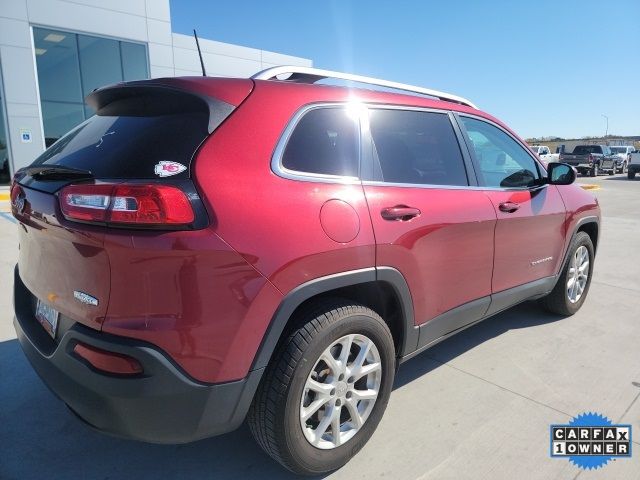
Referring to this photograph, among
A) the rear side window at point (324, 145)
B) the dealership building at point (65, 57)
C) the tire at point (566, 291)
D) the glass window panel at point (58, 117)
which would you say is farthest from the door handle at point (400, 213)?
the glass window panel at point (58, 117)

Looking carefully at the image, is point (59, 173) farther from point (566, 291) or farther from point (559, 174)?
point (566, 291)

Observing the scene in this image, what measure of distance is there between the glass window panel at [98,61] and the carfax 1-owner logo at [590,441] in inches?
642

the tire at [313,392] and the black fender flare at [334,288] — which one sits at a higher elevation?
the black fender flare at [334,288]

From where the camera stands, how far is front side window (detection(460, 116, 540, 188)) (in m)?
3.04

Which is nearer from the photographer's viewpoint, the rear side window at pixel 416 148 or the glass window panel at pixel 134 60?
the rear side window at pixel 416 148

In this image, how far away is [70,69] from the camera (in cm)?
1490

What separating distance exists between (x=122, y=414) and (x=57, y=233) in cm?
75

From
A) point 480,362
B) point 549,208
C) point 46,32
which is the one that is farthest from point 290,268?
point 46,32

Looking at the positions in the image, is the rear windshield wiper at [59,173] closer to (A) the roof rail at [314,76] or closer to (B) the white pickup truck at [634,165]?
(A) the roof rail at [314,76]

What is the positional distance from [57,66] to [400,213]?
16313 mm

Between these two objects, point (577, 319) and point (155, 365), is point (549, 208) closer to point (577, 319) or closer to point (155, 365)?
point (577, 319)

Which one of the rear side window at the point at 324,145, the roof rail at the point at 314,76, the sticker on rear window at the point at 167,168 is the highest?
the roof rail at the point at 314,76

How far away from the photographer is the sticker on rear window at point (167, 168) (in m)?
1.66

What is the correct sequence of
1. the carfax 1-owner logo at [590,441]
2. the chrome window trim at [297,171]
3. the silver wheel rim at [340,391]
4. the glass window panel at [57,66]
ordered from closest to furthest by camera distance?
the chrome window trim at [297,171] → the silver wheel rim at [340,391] → the carfax 1-owner logo at [590,441] → the glass window panel at [57,66]
